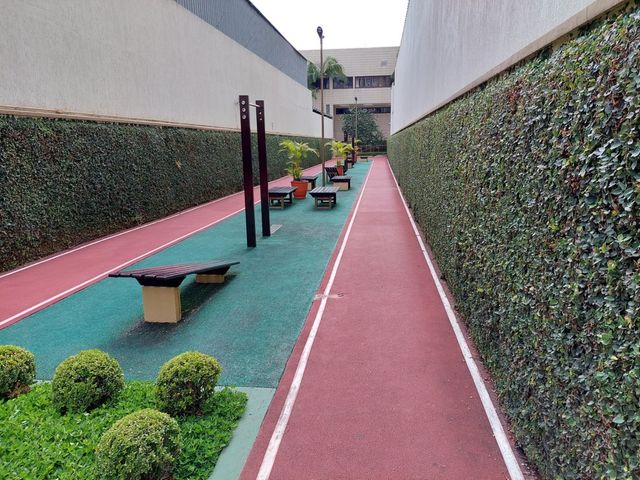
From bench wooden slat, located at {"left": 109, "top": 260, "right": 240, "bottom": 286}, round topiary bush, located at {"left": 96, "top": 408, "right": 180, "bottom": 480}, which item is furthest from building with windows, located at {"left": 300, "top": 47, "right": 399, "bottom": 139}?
round topiary bush, located at {"left": 96, "top": 408, "right": 180, "bottom": 480}

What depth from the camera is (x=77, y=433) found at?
3.55 metres

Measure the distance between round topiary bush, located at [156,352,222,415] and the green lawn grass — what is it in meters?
0.11

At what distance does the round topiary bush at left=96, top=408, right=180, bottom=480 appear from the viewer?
9.36 feet

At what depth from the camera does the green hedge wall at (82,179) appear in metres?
8.63

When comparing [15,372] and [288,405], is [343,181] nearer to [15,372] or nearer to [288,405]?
[288,405]

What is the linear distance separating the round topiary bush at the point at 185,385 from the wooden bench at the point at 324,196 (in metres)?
12.2

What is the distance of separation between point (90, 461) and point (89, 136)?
9.59m

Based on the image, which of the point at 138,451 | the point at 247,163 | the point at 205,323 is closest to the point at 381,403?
the point at 138,451

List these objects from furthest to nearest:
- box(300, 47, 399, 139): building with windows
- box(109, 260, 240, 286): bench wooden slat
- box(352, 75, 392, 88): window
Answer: box(352, 75, 392, 88): window < box(300, 47, 399, 139): building with windows < box(109, 260, 240, 286): bench wooden slat

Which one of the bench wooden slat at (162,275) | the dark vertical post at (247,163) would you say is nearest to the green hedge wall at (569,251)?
the bench wooden slat at (162,275)

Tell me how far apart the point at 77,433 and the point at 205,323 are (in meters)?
2.54

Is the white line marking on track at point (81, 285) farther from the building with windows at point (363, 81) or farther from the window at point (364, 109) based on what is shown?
the window at point (364, 109)

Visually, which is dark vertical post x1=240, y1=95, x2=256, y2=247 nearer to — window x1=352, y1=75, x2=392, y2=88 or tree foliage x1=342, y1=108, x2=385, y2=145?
tree foliage x1=342, y1=108, x2=385, y2=145

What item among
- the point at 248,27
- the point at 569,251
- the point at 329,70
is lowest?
the point at 569,251
